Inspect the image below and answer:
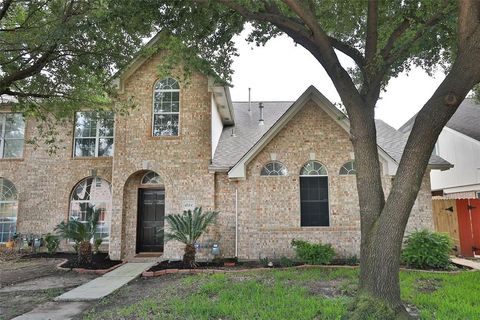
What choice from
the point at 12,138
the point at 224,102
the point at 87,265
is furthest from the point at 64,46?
the point at 12,138

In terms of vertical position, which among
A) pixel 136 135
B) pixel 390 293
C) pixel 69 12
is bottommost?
pixel 390 293

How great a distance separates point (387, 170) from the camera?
11.5 metres

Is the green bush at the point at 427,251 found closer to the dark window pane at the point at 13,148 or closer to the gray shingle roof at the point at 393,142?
the gray shingle roof at the point at 393,142

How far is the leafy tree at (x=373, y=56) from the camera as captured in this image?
5.34 m

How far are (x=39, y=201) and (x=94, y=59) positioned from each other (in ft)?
23.3

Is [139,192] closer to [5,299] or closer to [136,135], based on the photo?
[136,135]

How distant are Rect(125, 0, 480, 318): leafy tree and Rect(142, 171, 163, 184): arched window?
17.3 feet

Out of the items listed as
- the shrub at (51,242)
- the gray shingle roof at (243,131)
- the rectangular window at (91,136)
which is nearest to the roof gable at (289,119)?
the gray shingle roof at (243,131)

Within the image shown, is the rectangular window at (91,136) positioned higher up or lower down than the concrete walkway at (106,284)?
higher up

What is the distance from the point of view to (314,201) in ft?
38.9

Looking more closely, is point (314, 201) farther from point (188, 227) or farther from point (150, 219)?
point (150, 219)

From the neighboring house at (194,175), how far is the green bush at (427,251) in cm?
173

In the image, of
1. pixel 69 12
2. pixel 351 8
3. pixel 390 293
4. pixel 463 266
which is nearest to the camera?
pixel 390 293

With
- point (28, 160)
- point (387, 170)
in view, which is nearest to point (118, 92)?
point (28, 160)
